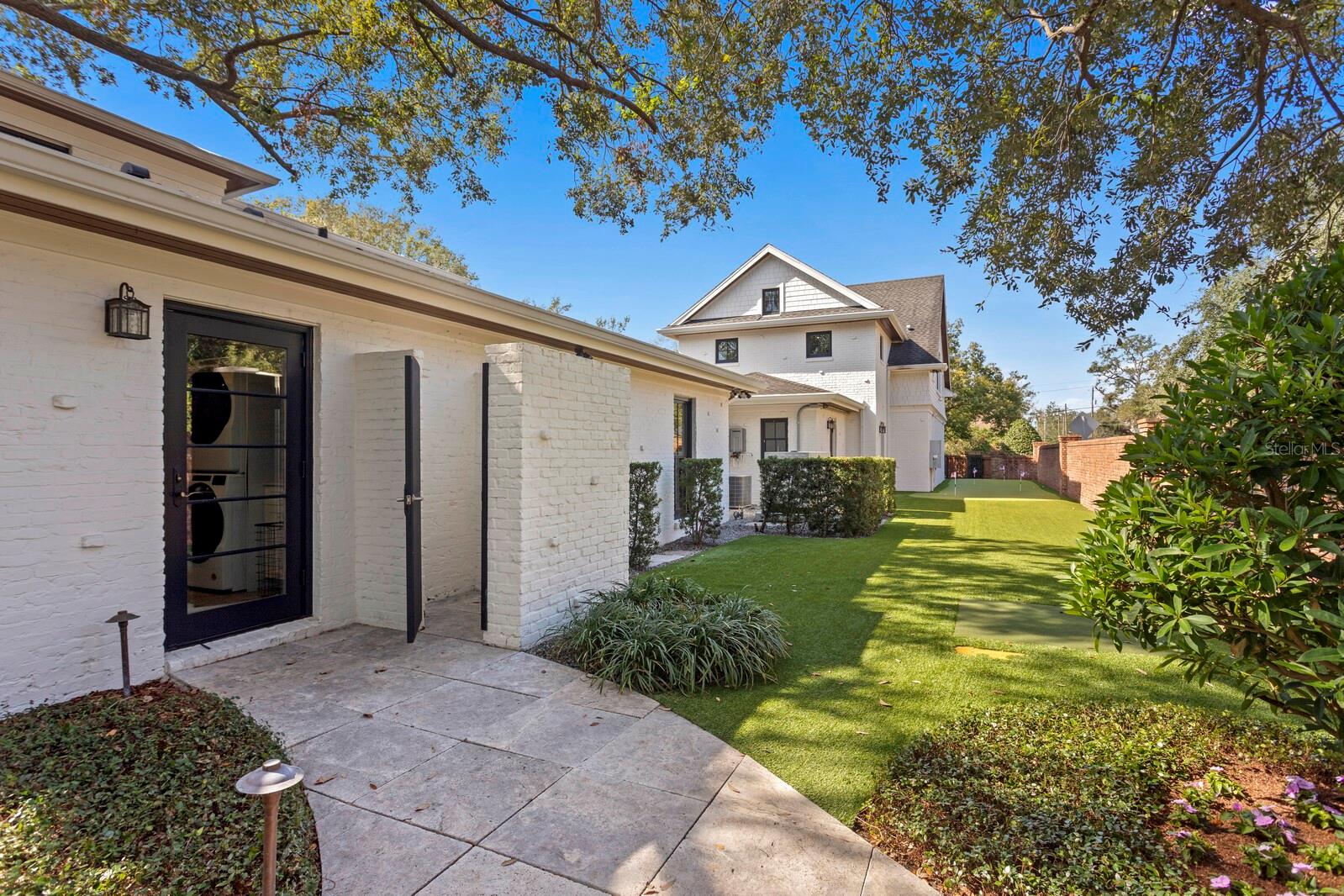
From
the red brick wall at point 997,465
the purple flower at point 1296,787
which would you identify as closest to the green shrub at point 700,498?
the purple flower at point 1296,787

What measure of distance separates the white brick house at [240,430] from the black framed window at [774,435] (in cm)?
1079

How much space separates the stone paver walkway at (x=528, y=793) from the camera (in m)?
2.42

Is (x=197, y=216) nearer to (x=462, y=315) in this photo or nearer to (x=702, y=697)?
(x=462, y=315)

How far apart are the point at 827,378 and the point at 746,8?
1367 cm

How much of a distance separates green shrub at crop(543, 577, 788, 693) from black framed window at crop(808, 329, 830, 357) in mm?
15168

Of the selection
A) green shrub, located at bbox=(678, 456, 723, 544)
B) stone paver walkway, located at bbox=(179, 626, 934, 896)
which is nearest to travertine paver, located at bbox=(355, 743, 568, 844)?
stone paver walkway, located at bbox=(179, 626, 934, 896)

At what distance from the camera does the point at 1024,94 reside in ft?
20.5

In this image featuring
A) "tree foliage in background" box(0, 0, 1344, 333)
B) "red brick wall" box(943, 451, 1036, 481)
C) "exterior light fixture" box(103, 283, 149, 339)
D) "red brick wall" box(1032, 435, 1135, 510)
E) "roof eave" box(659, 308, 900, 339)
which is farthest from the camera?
"red brick wall" box(943, 451, 1036, 481)

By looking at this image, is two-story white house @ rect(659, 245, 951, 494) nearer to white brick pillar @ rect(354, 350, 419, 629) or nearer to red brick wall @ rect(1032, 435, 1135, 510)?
red brick wall @ rect(1032, 435, 1135, 510)

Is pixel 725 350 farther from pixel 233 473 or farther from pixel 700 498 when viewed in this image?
pixel 233 473

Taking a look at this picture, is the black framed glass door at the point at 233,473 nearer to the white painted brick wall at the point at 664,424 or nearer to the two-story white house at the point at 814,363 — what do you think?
the white painted brick wall at the point at 664,424

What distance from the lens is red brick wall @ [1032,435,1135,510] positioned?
1352 cm

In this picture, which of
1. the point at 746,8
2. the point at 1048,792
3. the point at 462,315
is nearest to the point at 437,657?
the point at 462,315

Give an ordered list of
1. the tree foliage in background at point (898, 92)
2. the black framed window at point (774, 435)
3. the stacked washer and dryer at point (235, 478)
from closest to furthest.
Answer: the stacked washer and dryer at point (235, 478) < the tree foliage in background at point (898, 92) < the black framed window at point (774, 435)
